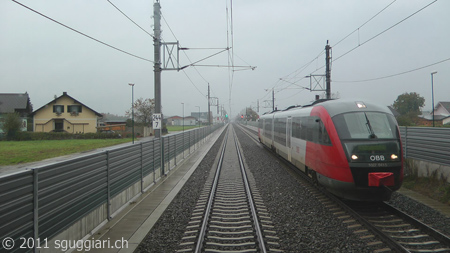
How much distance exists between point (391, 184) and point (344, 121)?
1.78 meters

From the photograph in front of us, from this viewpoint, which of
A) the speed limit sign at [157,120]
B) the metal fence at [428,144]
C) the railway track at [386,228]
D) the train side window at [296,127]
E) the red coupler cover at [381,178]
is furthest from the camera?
the speed limit sign at [157,120]

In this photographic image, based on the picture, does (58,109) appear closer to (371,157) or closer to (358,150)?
(358,150)

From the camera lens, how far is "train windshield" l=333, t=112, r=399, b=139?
7.39 metres

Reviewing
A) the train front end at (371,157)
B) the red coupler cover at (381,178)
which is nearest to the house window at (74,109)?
the train front end at (371,157)

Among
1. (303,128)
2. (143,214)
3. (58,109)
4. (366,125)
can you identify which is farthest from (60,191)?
(58,109)

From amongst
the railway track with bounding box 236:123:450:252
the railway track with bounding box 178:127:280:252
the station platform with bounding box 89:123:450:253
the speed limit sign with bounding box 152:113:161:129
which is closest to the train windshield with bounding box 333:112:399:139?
the railway track with bounding box 236:123:450:252

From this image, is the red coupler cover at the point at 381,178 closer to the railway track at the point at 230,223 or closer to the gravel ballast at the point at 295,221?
the gravel ballast at the point at 295,221

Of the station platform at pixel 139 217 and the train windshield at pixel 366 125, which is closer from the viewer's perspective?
the station platform at pixel 139 217

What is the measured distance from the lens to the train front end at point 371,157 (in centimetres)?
698

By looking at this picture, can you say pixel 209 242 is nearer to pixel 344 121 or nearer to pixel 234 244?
pixel 234 244

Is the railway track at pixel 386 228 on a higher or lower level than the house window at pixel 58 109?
lower

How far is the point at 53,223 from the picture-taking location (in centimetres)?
451

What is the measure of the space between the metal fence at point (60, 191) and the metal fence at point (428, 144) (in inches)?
353

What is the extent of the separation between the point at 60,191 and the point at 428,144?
1049 centimetres
